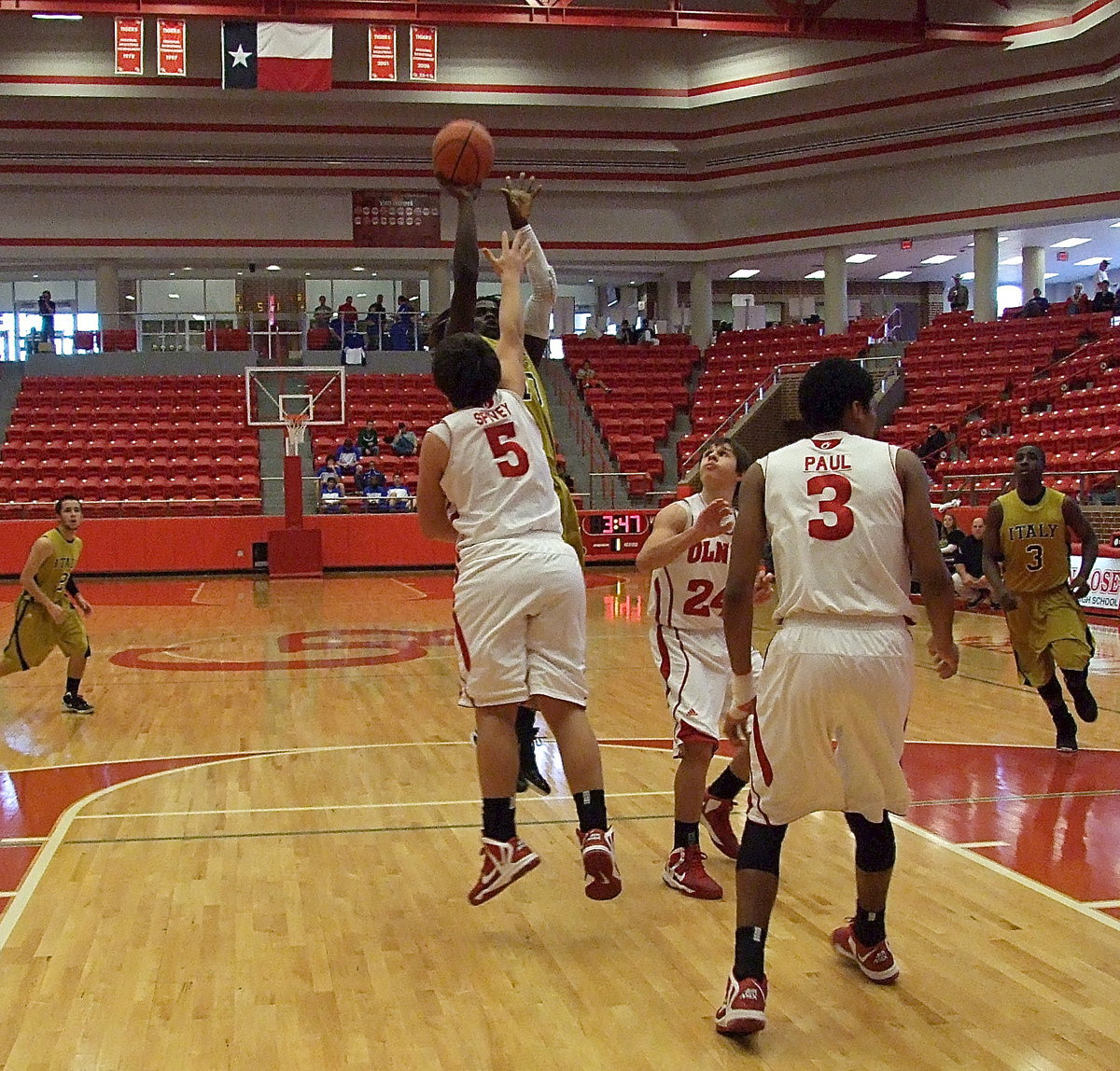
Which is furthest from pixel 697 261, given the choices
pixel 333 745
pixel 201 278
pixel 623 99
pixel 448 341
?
pixel 448 341

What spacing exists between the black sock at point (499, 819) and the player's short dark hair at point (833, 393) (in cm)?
153

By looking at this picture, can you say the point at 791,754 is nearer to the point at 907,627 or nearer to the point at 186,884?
the point at 907,627

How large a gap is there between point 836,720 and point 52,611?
6594 mm

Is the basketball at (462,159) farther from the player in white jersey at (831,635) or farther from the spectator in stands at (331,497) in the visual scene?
the spectator in stands at (331,497)

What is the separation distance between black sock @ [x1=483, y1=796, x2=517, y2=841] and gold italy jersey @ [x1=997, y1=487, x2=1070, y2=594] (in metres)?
4.26

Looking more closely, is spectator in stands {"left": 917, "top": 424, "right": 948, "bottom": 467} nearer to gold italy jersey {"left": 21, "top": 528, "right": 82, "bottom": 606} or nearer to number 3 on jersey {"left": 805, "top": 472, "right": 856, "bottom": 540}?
gold italy jersey {"left": 21, "top": 528, "right": 82, "bottom": 606}

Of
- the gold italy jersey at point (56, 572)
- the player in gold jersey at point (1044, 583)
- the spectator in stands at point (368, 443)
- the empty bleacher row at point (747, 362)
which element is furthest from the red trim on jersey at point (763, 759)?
the empty bleacher row at point (747, 362)

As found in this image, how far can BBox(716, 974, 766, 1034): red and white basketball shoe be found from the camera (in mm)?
3232

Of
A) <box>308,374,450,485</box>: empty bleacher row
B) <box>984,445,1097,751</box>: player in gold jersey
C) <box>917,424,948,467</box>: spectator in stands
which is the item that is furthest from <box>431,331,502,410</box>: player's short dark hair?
<box>308,374,450,485</box>: empty bleacher row

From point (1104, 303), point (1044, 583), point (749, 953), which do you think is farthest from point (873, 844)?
point (1104, 303)

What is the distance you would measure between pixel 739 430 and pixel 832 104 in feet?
25.0

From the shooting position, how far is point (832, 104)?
88.7 ft

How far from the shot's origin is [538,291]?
16.1 ft

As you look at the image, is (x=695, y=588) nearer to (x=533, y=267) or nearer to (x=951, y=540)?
(x=533, y=267)
